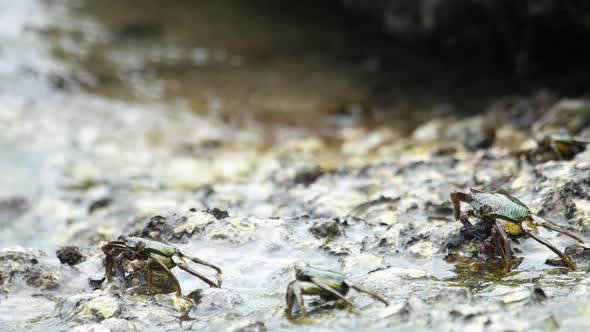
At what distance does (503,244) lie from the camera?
9.27 feet

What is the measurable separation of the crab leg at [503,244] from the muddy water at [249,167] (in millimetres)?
61

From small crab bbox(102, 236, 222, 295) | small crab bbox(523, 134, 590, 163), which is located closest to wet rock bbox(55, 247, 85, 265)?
small crab bbox(102, 236, 222, 295)

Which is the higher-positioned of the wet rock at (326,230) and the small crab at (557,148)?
the small crab at (557,148)

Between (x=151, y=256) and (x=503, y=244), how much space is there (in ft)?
5.19

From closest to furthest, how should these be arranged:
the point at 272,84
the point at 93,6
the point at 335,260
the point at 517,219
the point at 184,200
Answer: the point at 517,219
the point at 335,260
the point at 184,200
the point at 272,84
the point at 93,6

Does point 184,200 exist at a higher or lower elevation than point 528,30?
lower

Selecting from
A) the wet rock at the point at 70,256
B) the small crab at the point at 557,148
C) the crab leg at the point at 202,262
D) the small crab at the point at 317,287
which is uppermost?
the small crab at the point at 557,148

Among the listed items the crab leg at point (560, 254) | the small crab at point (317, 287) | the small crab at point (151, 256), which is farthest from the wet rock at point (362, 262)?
the crab leg at point (560, 254)

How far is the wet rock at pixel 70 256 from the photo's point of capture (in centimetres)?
342

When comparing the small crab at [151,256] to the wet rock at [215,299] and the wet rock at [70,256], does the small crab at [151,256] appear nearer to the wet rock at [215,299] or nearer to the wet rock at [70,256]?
the wet rock at [215,299]

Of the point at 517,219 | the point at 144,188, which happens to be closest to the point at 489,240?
the point at 517,219

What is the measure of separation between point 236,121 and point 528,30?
3.83m

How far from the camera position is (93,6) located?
10977 millimetres

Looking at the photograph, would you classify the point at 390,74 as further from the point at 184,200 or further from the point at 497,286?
the point at 497,286
